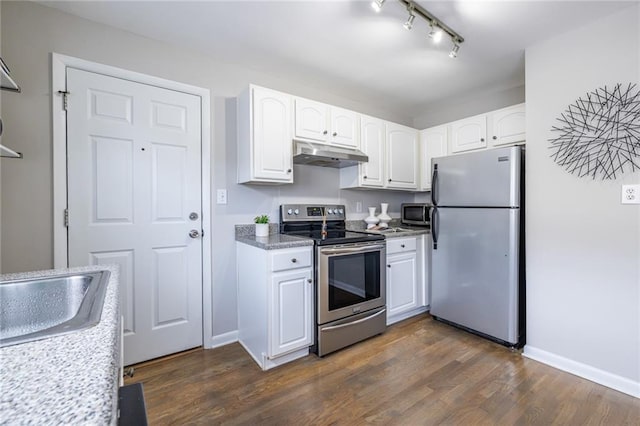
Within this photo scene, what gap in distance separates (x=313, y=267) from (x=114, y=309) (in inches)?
58.2

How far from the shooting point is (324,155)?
8.14 ft

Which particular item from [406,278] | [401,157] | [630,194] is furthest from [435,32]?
[406,278]

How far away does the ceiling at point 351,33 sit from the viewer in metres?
1.82

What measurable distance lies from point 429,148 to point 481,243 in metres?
1.35

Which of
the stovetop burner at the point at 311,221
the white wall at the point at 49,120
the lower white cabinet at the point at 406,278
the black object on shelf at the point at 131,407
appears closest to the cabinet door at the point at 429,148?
the lower white cabinet at the point at 406,278

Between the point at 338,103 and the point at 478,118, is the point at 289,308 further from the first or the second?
the point at 478,118

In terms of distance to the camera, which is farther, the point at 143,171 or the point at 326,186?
the point at 326,186

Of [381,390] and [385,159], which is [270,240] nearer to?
[381,390]

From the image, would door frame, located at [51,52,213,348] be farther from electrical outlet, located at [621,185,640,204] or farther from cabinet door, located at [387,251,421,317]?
electrical outlet, located at [621,185,640,204]

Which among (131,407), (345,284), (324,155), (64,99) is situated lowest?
(345,284)

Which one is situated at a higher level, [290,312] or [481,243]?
[481,243]

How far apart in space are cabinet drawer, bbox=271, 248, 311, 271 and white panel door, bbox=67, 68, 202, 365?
731 mm

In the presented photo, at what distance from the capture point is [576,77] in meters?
2.01

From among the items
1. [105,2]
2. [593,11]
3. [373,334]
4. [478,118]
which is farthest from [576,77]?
[105,2]
